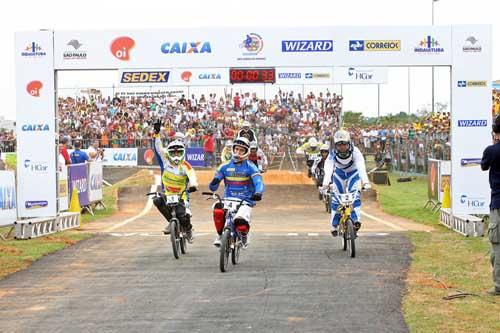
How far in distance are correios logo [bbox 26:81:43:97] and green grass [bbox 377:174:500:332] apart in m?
9.00

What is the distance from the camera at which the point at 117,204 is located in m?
26.5

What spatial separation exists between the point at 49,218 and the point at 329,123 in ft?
75.7

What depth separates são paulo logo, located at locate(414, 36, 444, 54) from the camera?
717 inches

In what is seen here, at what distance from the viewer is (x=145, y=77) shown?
61.0 ft

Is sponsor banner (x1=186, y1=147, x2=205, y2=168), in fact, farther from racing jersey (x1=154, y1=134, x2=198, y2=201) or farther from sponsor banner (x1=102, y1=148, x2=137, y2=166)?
racing jersey (x1=154, y1=134, x2=198, y2=201)

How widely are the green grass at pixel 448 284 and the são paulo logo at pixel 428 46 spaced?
4.07 meters

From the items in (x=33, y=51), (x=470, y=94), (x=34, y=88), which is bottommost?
(x=470, y=94)

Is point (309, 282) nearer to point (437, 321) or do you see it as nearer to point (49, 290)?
point (437, 321)

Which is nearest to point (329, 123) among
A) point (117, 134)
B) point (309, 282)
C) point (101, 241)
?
point (117, 134)

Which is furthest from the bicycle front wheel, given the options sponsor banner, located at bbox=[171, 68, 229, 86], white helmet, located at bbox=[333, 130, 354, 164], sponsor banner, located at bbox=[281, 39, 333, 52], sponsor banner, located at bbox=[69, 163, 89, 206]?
sponsor banner, located at bbox=[69, 163, 89, 206]

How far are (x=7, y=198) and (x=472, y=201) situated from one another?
10494 millimetres

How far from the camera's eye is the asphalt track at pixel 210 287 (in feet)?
27.1

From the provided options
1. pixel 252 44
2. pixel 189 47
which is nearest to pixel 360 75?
pixel 252 44

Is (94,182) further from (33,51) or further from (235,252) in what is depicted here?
(235,252)
